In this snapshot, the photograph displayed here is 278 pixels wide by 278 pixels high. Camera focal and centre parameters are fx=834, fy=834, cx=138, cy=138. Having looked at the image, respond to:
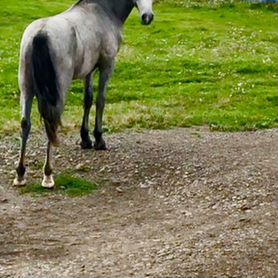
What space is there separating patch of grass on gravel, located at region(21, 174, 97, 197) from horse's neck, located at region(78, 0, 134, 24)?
9.74ft

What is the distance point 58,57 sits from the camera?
10672mm

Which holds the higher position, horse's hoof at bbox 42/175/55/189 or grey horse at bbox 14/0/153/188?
grey horse at bbox 14/0/153/188

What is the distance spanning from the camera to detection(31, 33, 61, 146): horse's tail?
34.4ft

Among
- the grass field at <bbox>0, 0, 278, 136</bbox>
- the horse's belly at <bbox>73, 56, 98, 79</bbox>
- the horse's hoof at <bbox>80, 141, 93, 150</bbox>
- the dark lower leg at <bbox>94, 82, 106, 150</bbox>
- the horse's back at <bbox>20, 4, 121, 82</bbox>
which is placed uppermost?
the horse's back at <bbox>20, 4, 121, 82</bbox>

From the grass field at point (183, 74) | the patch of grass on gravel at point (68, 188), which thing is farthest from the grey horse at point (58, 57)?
the grass field at point (183, 74)

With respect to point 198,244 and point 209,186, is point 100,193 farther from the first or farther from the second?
point 198,244

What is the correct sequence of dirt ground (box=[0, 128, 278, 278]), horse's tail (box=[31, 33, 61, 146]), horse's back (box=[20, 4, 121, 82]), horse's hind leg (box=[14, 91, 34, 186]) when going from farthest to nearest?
horse's hind leg (box=[14, 91, 34, 186]), horse's back (box=[20, 4, 121, 82]), horse's tail (box=[31, 33, 61, 146]), dirt ground (box=[0, 128, 278, 278])

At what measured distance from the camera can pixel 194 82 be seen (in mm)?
19922

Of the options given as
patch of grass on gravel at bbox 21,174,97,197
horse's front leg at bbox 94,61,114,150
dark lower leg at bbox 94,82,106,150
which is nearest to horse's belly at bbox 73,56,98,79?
horse's front leg at bbox 94,61,114,150

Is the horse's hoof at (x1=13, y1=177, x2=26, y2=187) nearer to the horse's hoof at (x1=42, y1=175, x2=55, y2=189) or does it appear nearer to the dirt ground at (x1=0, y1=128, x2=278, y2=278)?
the dirt ground at (x1=0, y1=128, x2=278, y2=278)

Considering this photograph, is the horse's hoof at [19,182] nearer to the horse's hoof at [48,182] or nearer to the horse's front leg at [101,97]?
the horse's hoof at [48,182]

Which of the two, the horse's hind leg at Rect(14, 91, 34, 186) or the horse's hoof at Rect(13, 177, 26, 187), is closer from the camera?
the horse's hind leg at Rect(14, 91, 34, 186)

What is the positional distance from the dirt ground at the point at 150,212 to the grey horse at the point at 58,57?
0.97 m

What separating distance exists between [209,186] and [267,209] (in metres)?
1.43
